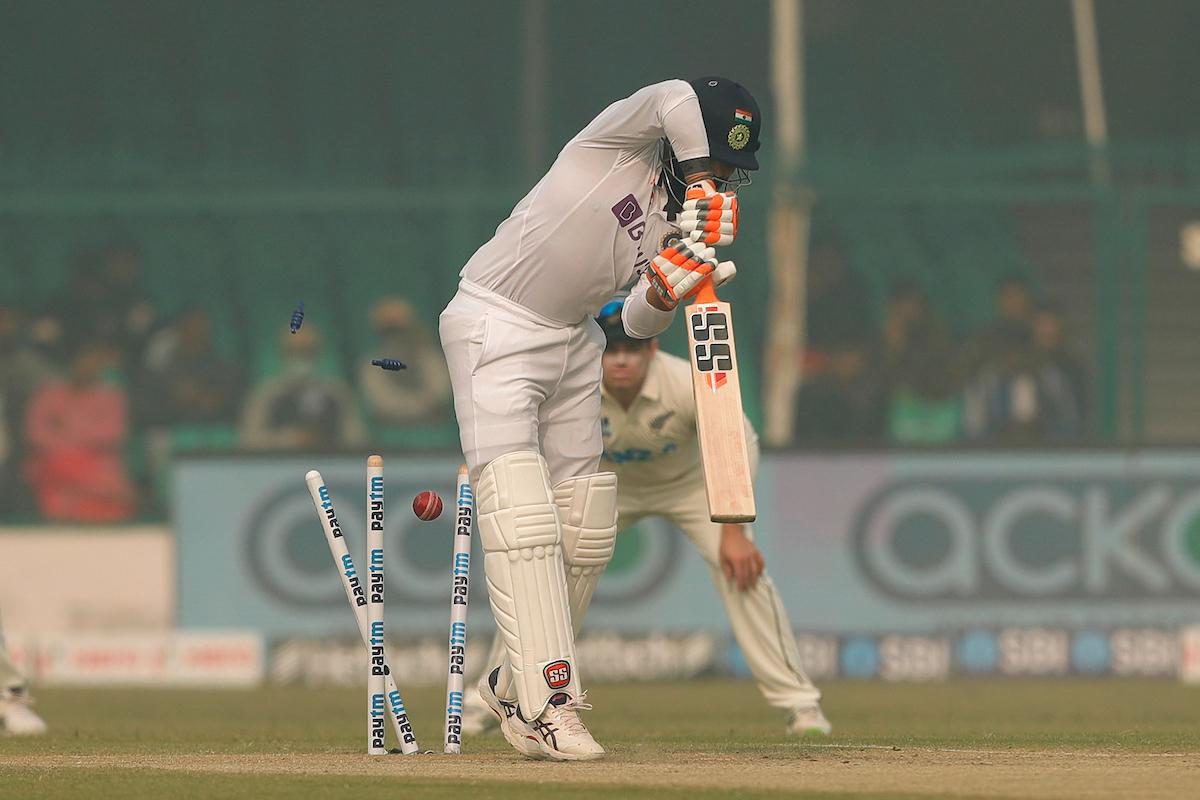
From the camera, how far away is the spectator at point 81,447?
12398 mm

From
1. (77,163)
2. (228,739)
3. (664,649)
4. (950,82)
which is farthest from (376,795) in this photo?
(950,82)

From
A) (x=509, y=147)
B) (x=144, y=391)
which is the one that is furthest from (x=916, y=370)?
(x=144, y=391)

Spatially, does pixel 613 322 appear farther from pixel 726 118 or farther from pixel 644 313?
pixel 726 118

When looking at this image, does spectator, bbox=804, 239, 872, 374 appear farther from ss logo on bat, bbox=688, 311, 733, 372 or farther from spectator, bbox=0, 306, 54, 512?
ss logo on bat, bbox=688, 311, 733, 372

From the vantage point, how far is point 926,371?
41.4ft

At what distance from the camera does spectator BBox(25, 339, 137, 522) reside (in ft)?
40.7

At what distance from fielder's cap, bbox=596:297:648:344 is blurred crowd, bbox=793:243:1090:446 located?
4.38 meters

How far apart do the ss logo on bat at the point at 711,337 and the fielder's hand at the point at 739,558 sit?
2.13m

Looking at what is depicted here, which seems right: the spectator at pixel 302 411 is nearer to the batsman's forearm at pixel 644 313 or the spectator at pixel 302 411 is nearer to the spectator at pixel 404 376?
the spectator at pixel 404 376

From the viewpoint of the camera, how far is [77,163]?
13289 millimetres

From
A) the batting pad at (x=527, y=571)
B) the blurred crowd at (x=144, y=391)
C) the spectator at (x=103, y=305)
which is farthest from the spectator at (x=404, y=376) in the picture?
the batting pad at (x=527, y=571)

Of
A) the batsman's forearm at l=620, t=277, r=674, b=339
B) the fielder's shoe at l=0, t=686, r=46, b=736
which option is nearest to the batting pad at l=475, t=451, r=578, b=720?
the batsman's forearm at l=620, t=277, r=674, b=339

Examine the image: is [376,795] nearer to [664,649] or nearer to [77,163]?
[664,649]

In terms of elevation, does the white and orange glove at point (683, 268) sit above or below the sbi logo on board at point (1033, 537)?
above
